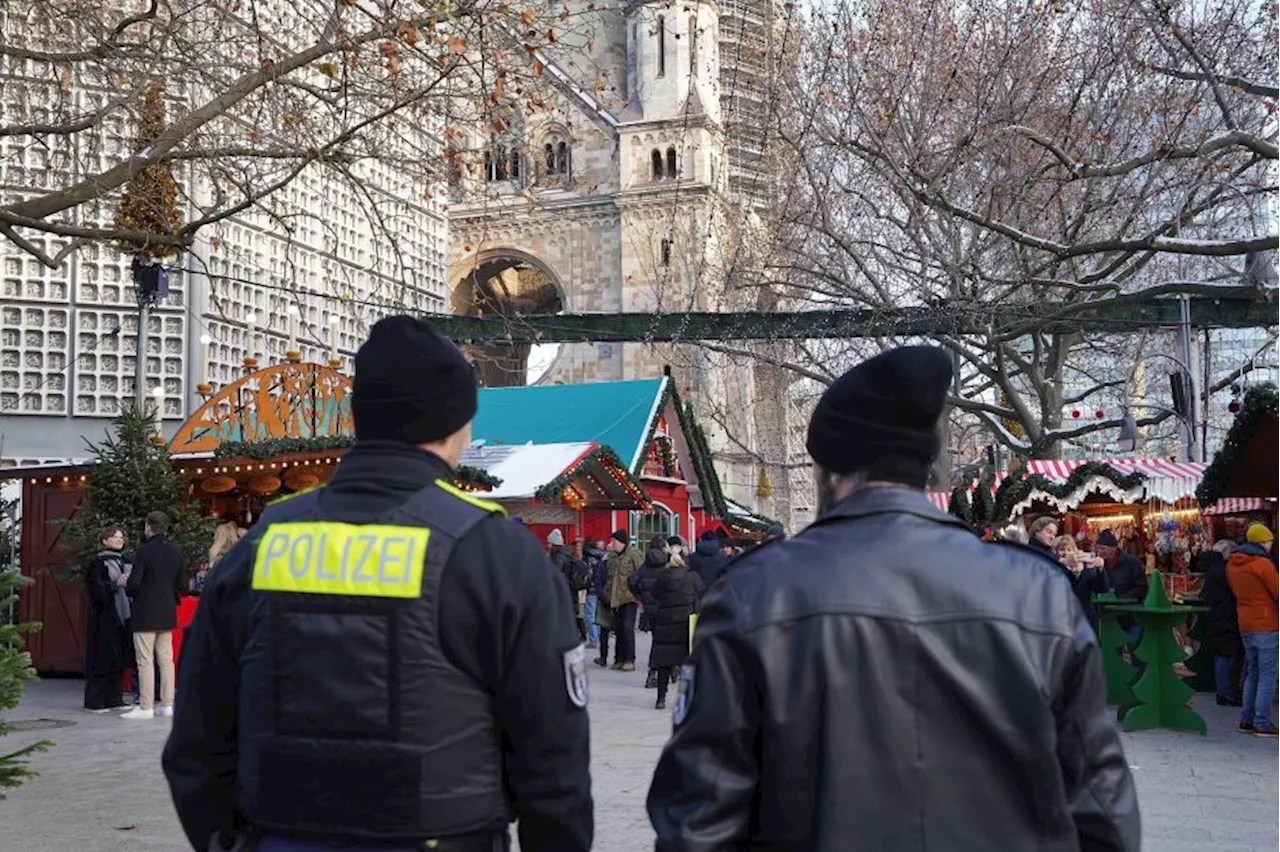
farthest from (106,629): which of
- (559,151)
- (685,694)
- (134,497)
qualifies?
(559,151)

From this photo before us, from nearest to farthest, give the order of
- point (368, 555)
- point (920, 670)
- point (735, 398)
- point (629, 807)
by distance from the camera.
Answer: point (920, 670)
point (368, 555)
point (629, 807)
point (735, 398)

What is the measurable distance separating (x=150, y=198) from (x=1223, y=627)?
33.7ft

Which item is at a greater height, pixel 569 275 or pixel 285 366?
pixel 569 275

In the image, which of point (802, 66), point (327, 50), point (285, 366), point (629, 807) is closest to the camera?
point (629, 807)

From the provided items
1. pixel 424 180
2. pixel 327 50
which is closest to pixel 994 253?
pixel 424 180

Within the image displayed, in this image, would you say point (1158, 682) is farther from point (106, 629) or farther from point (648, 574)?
point (106, 629)

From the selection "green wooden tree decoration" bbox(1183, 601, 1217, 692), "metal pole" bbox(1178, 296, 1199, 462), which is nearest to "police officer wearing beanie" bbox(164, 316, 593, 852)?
"green wooden tree decoration" bbox(1183, 601, 1217, 692)

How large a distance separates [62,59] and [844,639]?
7.99 metres

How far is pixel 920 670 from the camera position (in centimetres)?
249

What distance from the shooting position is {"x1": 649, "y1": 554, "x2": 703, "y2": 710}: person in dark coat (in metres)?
13.9

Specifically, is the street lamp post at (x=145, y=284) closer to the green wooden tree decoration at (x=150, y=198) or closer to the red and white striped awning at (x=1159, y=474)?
the green wooden tree decoration at (x=150, y=198)

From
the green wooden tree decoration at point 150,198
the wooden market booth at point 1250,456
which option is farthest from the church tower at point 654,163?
the green wooden tree decoration at point 150,198

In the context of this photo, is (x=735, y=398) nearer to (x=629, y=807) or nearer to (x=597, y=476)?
(x=597, y=476)

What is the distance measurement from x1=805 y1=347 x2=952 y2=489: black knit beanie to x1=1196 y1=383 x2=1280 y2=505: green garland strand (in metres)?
10.00
